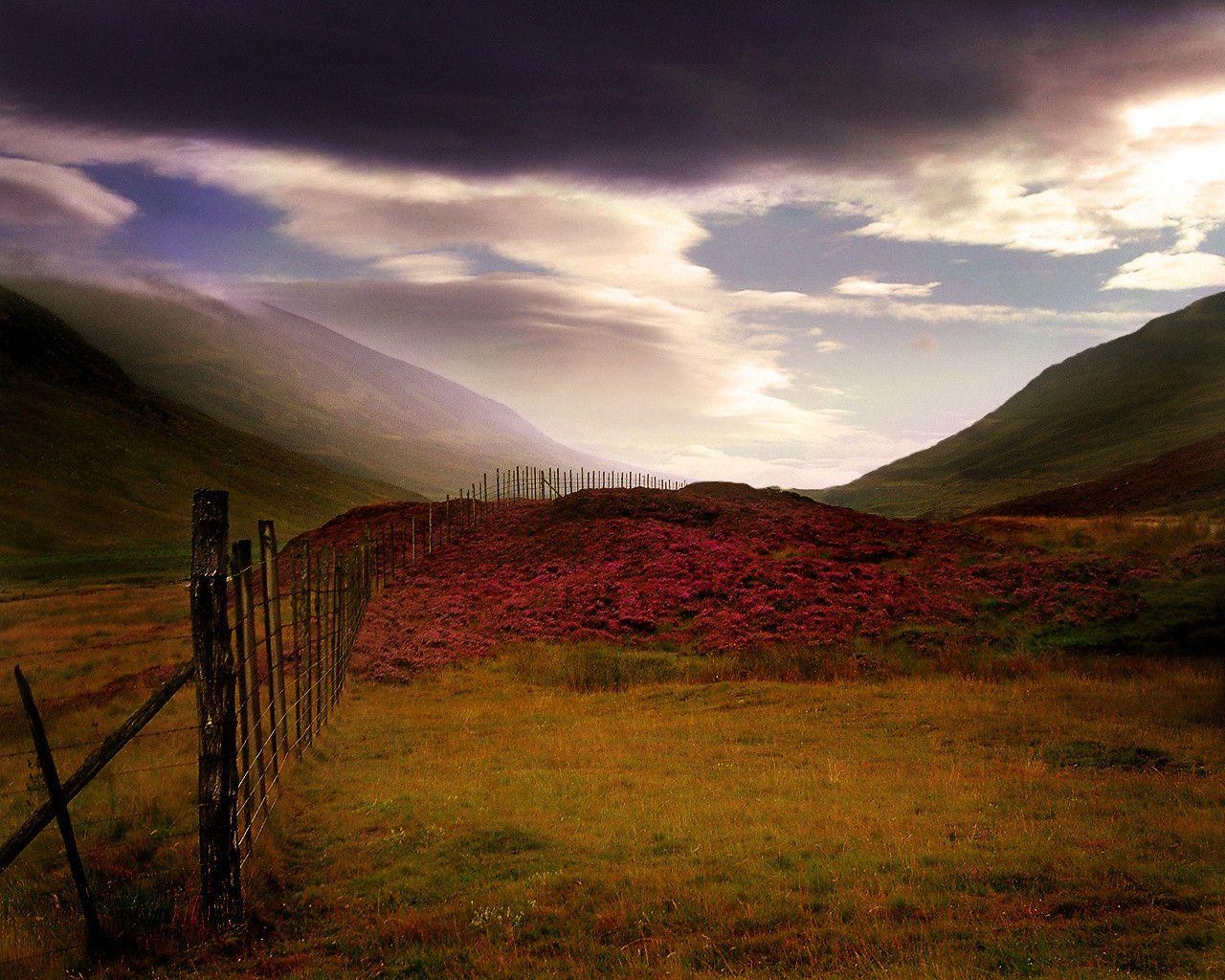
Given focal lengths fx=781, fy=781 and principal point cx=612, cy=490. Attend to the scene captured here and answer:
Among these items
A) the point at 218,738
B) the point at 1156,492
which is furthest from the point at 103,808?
the point at 1156,492

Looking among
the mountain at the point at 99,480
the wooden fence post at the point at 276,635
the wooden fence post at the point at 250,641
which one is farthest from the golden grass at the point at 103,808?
the mountain at the point at 99,480

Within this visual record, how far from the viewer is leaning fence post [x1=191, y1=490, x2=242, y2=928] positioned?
9.86 metres

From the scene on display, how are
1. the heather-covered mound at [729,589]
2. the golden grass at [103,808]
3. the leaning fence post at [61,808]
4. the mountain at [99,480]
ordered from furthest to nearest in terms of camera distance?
the mountain at [99,480]
the heather-covered mound at [729,589]
the golden grass at [103,808]
the leaning fence post at [61,808]

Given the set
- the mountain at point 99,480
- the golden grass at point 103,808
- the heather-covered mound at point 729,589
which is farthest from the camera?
the mountain at point 99,480

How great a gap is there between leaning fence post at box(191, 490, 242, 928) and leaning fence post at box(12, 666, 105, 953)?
1198mm

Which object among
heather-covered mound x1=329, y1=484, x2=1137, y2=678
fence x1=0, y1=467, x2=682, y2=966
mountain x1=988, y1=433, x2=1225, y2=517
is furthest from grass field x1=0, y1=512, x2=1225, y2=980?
mountain x1=988, y1=433, x2=1225, y2=517

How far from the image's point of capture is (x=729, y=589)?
36.3m

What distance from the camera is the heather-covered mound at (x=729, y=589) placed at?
31.8 m

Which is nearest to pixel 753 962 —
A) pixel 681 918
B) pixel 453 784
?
pixel 681 918

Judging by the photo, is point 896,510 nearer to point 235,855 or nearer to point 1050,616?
point 1050,616

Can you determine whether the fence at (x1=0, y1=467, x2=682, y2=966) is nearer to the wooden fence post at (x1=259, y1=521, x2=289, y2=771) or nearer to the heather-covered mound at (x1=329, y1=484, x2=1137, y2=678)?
the wooden fence post at (x1=259, y1=521, x2=289, y2=771)

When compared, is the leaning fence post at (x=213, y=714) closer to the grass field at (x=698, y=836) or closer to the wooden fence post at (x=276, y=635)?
the grass field at (x=698, y=836)

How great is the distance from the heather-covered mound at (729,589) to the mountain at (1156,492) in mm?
30894

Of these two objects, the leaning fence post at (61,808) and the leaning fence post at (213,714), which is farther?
the leaning fence post at (213,714)
